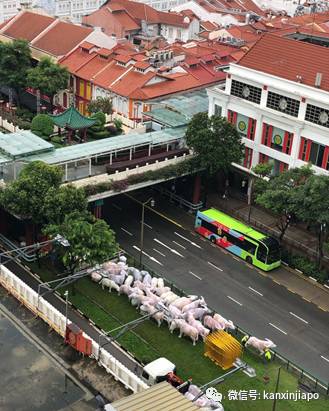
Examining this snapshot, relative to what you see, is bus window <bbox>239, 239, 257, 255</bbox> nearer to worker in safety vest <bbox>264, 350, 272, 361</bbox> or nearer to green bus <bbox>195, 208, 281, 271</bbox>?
green bus <bbox>195, 208, 281, 271</bbox>

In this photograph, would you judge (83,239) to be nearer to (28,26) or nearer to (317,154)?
(317,154)

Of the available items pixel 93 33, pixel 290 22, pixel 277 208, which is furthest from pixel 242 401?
pixel 290 22

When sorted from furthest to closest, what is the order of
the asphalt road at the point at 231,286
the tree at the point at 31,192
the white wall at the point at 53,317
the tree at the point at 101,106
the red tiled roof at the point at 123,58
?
the red tiled roof at the point at 123,58 → the tree at the point at 101,106 → the tree at the point at 31,192 → the asphalt road at the point at 231,286 → the white wall at the point at 53,317

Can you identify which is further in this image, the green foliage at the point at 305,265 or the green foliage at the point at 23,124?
the green foliage at the point at 23,124

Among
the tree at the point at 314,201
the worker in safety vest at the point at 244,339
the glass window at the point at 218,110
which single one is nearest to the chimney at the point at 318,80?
the tree at the point at 314,201

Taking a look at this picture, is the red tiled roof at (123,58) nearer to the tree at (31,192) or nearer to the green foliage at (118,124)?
the green foliage at (118,124)

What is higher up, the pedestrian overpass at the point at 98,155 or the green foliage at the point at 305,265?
the pedestrian overpass at the point at 98,155

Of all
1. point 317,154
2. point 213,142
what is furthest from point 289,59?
point 213,142
